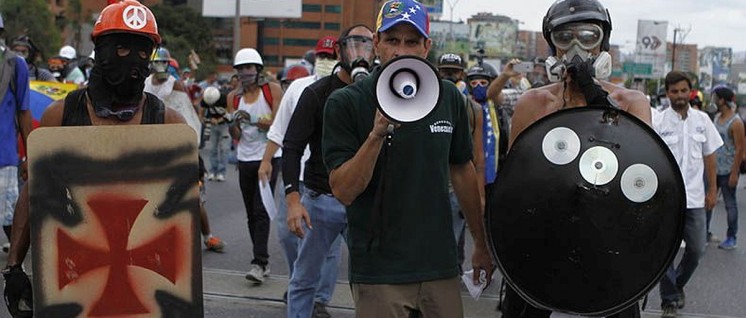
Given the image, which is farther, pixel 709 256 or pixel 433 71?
pixel 709 256

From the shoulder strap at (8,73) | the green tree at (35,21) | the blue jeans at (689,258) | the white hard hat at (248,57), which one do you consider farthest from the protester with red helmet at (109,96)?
the green tree at (35,21)

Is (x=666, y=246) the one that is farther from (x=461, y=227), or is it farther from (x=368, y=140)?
(x=461, y=227)

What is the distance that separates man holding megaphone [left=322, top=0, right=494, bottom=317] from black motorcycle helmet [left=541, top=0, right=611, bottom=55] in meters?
0.44

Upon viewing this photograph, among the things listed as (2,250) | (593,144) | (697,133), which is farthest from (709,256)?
(593,144)

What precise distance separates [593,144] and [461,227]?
4.01 m

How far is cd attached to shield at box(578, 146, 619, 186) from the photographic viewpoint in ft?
9.88

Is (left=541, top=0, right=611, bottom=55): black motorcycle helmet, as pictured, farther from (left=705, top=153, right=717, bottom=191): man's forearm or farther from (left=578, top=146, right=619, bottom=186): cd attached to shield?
(left=705, top=153, right=717, bottom=191): man's forearm

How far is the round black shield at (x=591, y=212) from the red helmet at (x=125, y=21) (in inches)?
56.8

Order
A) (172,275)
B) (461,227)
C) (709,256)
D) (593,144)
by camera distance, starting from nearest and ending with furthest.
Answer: (593,144) → (172,275) → (461,227) → (709,256)

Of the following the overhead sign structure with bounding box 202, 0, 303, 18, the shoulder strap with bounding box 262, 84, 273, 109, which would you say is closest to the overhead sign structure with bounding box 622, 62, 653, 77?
the overhead sign structure with bounding box 202, 0, 303, 18

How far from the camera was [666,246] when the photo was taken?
306 cm

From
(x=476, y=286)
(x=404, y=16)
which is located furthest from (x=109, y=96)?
(x=476, y=286)

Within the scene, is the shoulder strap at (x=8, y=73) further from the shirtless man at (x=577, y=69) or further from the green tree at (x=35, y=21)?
the green tree at (x=35, y=21)

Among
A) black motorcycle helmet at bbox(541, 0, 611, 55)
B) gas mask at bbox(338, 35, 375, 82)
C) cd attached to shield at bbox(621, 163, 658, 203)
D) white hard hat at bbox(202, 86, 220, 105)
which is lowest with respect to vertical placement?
white hard hat at bbox(202, 86, 220, 105)
